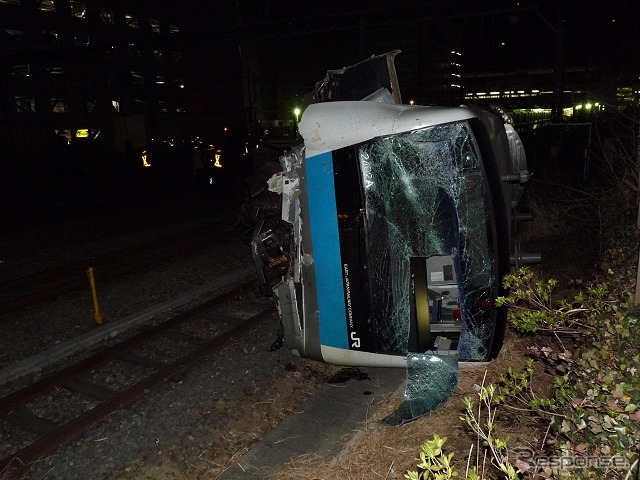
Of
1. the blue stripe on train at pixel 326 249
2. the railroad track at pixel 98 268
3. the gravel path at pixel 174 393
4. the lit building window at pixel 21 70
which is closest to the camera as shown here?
the gravel path at pixel 174 393

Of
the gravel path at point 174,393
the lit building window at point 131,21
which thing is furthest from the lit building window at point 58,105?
the gravel path at point 174,393

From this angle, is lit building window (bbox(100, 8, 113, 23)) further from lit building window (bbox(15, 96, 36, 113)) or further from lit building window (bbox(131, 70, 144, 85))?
lit building window (bbox(15, 96, 36, 113))

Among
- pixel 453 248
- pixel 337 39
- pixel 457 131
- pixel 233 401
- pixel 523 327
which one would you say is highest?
pixel 337 39

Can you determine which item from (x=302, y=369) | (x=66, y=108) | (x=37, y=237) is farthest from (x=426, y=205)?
(x=66, y=108)

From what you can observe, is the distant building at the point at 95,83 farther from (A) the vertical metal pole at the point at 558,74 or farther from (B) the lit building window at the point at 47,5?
(A) the vertical metal pole at the point at 558,74

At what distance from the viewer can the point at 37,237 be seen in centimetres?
1401

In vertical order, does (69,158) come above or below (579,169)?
above

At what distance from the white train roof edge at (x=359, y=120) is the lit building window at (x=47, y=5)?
121 feet

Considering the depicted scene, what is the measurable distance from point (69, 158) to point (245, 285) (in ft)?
75.4

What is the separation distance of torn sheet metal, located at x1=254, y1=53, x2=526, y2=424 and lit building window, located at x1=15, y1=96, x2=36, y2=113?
1303 inches

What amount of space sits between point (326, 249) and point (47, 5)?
38254mm

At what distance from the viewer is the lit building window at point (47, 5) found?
33741mm

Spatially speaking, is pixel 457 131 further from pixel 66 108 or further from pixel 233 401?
pixel 66 108

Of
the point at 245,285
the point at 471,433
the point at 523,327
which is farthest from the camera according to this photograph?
the point at 245,285
